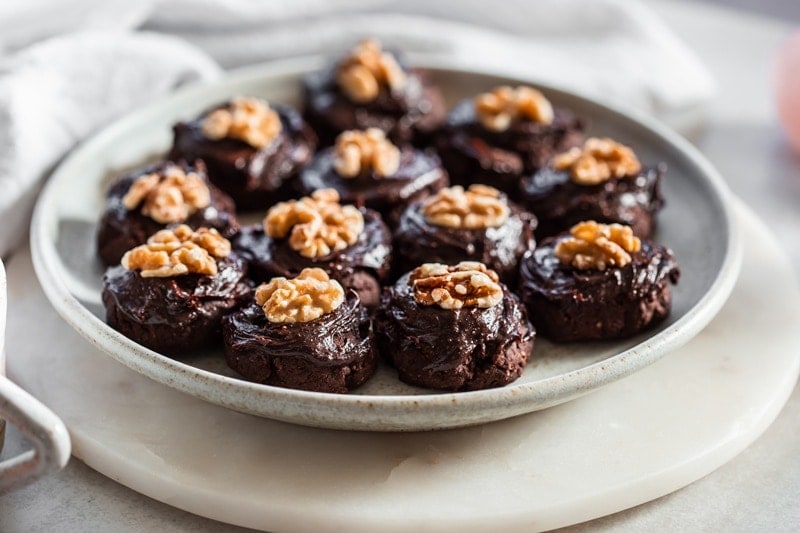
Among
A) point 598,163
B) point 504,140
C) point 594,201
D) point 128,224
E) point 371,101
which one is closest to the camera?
point 128,224

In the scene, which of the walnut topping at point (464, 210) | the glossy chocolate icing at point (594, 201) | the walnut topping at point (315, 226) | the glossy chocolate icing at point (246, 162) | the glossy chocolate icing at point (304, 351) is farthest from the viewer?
the glossy chocolate icing at point (246, 162)

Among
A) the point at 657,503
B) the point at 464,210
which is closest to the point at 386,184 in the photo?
the point at 464,210

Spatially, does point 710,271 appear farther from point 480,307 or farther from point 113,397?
point 113,397

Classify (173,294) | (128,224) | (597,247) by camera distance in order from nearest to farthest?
(173,294) < (597,247) < (128,224)

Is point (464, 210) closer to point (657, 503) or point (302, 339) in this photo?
point (302, 339)

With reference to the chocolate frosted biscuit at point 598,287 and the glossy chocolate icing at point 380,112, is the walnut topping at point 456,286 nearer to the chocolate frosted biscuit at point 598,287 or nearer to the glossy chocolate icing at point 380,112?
the chocolate frosted biscuit at point 598,287

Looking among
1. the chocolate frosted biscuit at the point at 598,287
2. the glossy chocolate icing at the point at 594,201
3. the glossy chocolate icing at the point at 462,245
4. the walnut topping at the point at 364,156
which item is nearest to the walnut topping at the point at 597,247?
the chocolate frosted biscuit at the point at 598,287

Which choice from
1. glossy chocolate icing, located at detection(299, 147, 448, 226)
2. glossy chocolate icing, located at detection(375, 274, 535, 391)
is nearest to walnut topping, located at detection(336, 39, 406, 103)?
glossy chocolate icing, located at detection(299, 147, 448, 226)

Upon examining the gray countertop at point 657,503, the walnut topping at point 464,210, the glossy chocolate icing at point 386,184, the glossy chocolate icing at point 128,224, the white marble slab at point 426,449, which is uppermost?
the walnut topping at point 464,210
